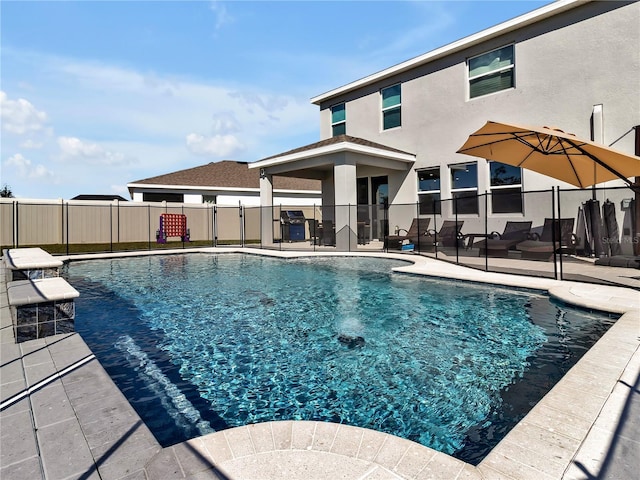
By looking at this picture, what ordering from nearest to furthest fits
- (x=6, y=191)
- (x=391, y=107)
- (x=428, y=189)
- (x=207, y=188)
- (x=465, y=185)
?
1. (x=465, y=185)
2. (x=428, y=189)
3. (x=391, y=107)
4. (x=207, y=188)
5. (x=6, y=191)

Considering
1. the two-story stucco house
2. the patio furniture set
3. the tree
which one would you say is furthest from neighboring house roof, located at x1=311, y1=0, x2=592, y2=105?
the tree

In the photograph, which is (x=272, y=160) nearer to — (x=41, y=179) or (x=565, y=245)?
(x=565, y=245)

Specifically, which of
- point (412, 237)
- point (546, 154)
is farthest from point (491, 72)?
point (546, 154)

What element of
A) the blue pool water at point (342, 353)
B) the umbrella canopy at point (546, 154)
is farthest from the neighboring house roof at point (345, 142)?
the blue pool water at point (342, 353)

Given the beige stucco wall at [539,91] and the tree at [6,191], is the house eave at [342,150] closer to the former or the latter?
the beige stucco wall at [539,91]

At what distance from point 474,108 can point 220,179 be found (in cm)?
1842

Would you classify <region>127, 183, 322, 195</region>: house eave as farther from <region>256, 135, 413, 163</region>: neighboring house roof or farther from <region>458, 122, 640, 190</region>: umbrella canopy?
<region>458, 122, 640, 190</region>: umbrella canopy

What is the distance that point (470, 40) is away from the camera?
12.5 meters

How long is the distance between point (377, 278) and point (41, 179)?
45.4 meters

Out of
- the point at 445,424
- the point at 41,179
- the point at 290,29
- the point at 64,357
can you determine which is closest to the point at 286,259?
the point at 290,29

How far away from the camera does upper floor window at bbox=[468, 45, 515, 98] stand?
1216 centimetres

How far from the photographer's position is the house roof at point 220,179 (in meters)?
24.6

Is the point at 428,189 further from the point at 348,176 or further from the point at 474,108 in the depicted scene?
the point at 348,176

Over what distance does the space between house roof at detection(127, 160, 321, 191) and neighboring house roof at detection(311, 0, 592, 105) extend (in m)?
9.56
